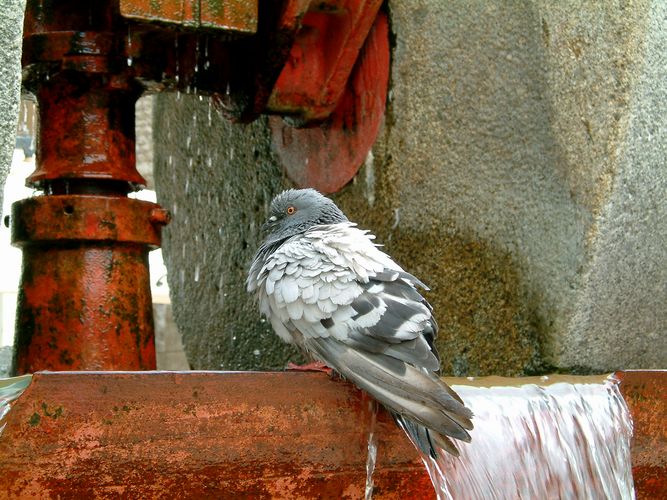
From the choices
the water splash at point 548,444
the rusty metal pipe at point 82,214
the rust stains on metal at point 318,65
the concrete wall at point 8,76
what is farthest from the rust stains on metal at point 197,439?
the rust stains on metal at point 318,65

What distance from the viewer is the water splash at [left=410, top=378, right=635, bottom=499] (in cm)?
199

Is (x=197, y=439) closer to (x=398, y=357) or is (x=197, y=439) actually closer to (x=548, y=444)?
(x=398, y=357)

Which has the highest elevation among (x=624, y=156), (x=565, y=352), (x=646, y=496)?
(x=624, y=156)

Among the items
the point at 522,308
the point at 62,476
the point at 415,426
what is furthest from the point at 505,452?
the point at 62,476

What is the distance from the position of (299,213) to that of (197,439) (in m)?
1.16

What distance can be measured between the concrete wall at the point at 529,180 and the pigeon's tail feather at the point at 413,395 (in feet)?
2.93

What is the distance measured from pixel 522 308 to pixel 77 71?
4.85ft

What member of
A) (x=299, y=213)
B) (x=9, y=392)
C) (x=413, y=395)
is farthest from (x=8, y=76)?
(x=299, y=213)

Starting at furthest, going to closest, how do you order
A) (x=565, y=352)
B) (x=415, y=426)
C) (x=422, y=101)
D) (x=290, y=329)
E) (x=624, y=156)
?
(x=422, y=101), (x=565, y=352), (x=624, y=156), (x=290, y=329), (x=415, y=426)

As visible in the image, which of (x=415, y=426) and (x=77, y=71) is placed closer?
(x=415, y=426)

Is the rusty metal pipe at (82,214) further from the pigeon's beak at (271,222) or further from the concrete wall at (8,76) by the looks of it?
the concrete wall at (8,76)

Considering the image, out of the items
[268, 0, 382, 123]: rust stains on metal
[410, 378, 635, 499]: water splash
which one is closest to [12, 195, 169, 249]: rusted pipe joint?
[268, 0, 382, 123]: rust stains on metal

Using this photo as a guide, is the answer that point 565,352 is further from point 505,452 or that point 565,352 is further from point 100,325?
point 100,325

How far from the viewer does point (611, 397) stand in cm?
212
